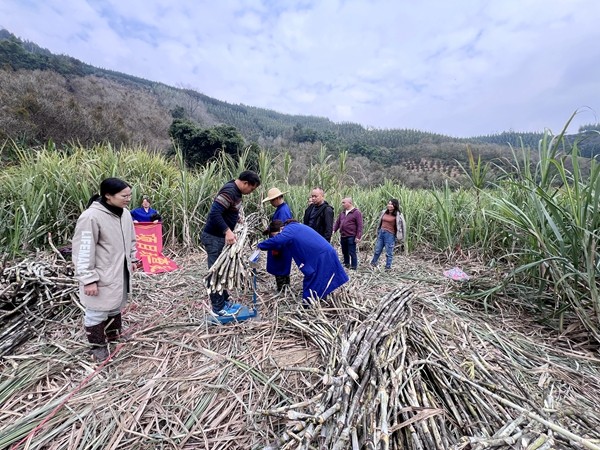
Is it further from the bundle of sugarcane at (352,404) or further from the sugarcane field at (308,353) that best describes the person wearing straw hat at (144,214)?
the bundle of sugarcane at (352,404)

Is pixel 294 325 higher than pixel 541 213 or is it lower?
lower

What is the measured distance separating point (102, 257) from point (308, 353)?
1.70 meters

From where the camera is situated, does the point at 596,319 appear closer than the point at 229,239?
Yes

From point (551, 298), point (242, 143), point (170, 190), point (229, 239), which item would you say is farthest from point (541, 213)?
point (242, 143)

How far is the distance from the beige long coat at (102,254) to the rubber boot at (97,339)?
7.9 inches

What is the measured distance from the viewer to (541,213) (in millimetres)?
2514

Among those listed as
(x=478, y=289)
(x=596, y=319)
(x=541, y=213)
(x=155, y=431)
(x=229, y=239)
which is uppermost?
(x=541, y=213)

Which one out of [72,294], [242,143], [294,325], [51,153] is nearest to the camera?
[294,325]

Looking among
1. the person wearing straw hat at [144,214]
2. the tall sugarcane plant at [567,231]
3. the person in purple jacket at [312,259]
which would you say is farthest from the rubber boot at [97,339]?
the tall sugarcane plant at [567,231]

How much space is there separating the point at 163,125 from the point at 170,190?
2951cm

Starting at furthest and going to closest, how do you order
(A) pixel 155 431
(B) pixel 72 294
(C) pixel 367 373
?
(B) pixel 72 294, (A) pixel 155 431, (C) pixel 367 373

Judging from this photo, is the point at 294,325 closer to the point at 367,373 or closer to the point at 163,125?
the point at 367,373

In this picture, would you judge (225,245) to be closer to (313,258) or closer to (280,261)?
(280,261)

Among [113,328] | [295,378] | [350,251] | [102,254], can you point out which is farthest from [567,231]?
[113,328]
